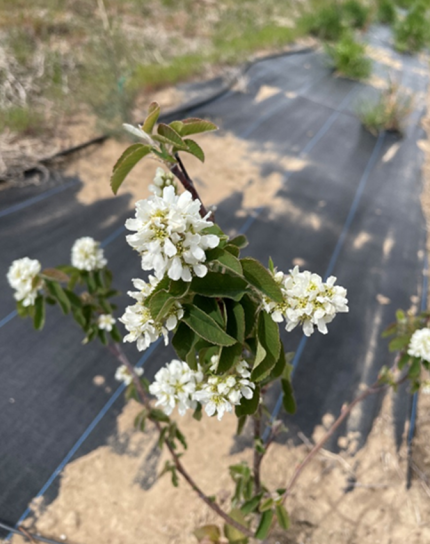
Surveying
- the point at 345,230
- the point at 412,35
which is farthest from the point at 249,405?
the point at 412,35

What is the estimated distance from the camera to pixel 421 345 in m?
1.64

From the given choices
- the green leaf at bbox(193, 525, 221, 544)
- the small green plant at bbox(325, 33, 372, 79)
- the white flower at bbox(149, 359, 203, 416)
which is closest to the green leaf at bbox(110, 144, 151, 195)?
the white flower at bbox(149, 359, 203, 416)

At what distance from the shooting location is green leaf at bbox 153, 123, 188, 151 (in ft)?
2.63

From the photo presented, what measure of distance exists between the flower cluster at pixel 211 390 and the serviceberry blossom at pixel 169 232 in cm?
35

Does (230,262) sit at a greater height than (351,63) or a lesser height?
greater

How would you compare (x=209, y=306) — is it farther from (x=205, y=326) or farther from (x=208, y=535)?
(x=208, y=535)

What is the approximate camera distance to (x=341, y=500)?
240 centimetres

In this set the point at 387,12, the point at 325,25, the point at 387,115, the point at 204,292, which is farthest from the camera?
the point at 387,12

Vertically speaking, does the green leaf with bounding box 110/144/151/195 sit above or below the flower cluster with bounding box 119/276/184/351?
above

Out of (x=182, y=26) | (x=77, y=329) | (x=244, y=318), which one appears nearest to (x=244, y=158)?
(x=77, y=329)

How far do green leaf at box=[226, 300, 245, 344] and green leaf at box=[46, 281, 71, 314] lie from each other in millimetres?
942

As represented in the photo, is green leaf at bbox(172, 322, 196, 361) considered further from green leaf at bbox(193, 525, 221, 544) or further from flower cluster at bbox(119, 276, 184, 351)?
green leaf at bbox(193, 525, 221, 544)

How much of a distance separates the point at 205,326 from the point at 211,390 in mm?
250

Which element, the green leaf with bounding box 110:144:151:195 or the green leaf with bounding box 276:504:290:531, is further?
the green leaf with bounding box 276:504:290:531
